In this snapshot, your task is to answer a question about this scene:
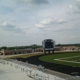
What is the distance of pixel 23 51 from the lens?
116 m

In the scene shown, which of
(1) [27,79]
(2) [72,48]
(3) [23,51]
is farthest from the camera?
(2) [72,48]

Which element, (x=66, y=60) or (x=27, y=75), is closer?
(x=27, y=75)

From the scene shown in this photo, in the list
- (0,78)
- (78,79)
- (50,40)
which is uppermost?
(50,40)

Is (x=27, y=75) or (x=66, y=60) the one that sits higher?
(x=66, y=60)

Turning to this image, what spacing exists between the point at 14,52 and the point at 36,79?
88.6 metres

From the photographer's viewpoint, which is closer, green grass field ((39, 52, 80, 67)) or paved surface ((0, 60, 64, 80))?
paved surface ((0, 60, 64, 80))

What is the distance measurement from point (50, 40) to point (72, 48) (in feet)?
157

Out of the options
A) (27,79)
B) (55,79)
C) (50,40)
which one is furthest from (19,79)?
(50,40)

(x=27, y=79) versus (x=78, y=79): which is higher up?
(x=78, y=79)

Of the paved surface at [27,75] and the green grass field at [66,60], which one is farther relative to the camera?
the green grass field at [66,60]

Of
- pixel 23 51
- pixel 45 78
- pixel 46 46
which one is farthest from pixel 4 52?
pixel 45 78

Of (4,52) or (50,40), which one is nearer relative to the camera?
(50,40)

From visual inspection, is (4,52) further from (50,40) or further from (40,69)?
(40,69)

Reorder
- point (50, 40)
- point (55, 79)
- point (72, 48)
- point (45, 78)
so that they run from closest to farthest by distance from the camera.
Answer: point (55, 79), point (45, 78), point (50, 40), point (72, 48)
